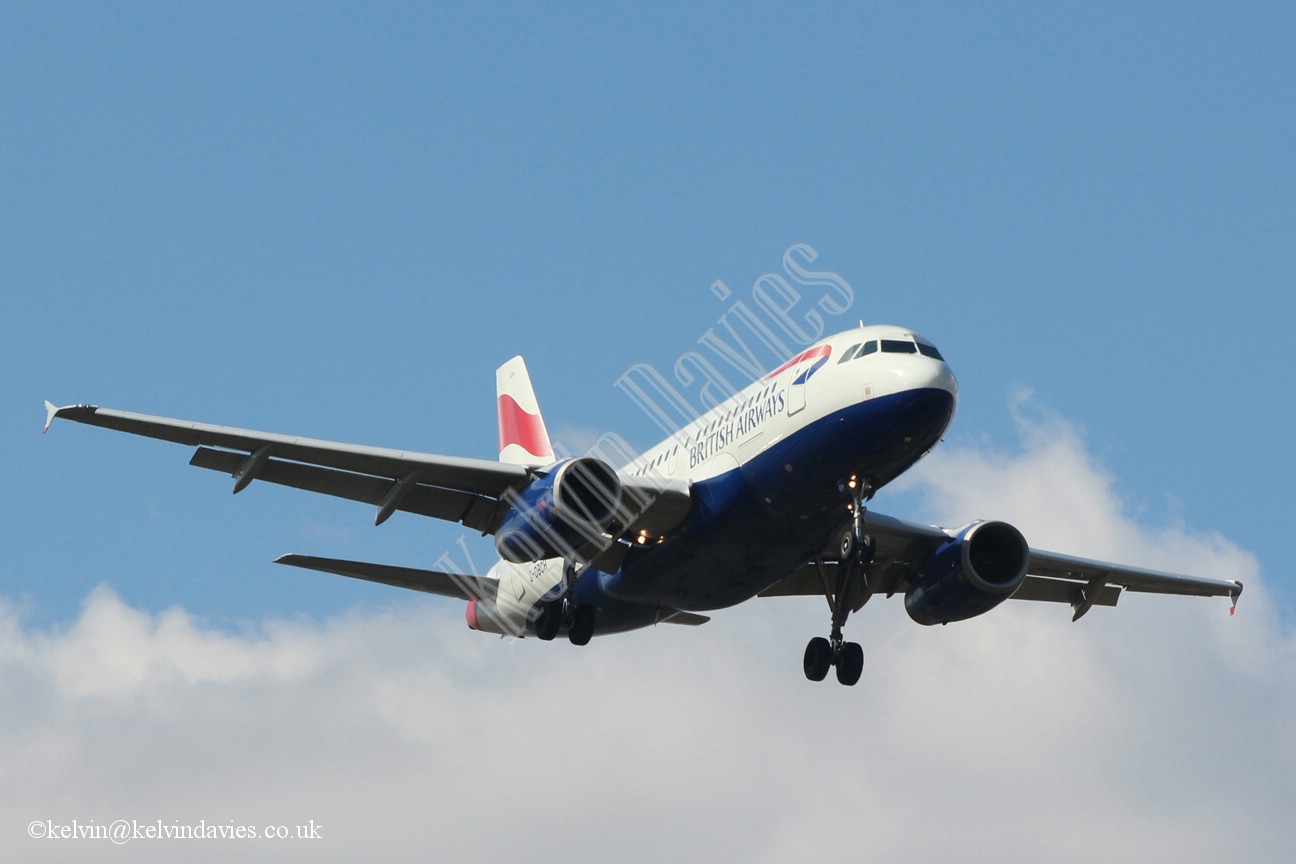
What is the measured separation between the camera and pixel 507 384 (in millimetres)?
45781

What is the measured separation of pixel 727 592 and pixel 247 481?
359 inches

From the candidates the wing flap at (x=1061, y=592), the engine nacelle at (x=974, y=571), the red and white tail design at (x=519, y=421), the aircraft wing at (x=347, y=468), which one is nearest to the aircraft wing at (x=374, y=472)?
the aircraft wing at (x=347, y=468)

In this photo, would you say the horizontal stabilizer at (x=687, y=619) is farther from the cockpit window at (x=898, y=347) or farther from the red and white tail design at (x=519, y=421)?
the cockpit window at (x=898, y=347)

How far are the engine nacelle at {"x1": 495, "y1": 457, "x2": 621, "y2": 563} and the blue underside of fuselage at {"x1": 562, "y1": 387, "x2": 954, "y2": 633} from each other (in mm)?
1730

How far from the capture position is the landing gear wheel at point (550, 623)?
34312mm

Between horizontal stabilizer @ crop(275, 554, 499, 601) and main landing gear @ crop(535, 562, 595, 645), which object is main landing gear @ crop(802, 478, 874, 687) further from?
horizontal stabilizer @ crop(275, 554, 499, 601)

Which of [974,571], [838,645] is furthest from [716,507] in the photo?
[974,571]

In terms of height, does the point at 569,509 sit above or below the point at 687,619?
below

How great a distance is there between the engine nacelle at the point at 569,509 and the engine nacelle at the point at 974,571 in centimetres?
794

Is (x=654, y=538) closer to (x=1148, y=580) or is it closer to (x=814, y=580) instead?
(x=814, y=580)

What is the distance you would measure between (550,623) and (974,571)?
836 centimetres

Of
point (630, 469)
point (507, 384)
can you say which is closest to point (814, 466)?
point (630, 469)

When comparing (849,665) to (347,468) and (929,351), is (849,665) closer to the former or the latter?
(929,351)

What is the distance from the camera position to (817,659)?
117 feet
